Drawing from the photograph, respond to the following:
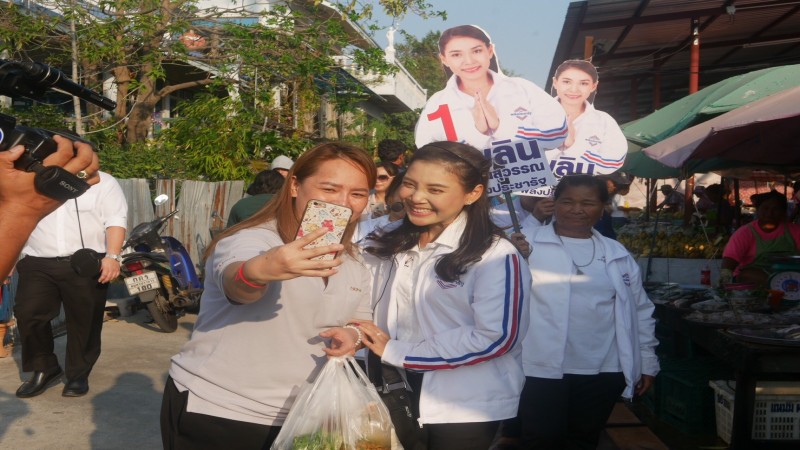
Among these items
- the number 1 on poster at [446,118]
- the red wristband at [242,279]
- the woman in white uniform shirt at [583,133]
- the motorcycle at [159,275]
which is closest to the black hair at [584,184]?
the woman in white uniform shirt at [583,133]

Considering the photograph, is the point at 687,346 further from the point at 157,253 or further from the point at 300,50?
the point at 300,50

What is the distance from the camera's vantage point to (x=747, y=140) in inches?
302

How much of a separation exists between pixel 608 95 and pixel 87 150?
75.6 ft

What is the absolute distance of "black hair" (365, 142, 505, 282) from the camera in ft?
10.3

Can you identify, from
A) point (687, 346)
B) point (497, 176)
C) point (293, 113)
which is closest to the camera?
point (497, 176)

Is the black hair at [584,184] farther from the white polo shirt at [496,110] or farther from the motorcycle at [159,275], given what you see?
the motorcycle at [159,275]

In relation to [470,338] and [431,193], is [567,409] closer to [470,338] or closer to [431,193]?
[470,338]

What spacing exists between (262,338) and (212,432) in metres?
0.36

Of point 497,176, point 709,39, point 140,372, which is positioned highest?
point 709,39

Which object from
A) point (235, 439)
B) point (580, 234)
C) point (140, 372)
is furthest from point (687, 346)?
point (235, 439)

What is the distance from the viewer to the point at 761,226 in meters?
8.22

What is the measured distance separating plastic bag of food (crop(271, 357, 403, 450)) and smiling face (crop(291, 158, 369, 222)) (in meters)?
0.54

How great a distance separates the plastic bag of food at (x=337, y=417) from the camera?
2668mm

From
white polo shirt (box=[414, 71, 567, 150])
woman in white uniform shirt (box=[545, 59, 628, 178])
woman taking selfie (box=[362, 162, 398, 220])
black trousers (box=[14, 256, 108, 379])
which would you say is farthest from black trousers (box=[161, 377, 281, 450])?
black trousers (box=[14, 256, 108, 379])
